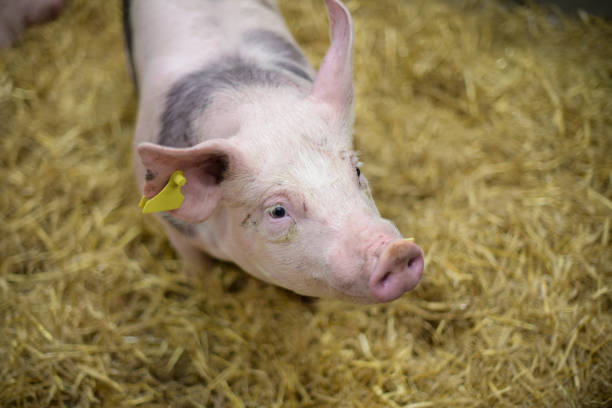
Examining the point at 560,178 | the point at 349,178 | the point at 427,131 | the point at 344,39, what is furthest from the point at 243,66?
the point at 560,178

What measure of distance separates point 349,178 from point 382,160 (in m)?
1.60

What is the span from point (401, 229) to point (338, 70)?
4.43ft

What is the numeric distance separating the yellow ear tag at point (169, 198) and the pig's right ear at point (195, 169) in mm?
18

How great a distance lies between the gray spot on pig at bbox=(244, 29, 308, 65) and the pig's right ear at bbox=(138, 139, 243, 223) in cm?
81

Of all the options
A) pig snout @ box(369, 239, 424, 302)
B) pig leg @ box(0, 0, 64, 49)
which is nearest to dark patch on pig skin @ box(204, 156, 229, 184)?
pig snout @ box(369, 239, 424, 302)

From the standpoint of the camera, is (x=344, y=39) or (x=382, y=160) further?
→ (x=382, y=160)

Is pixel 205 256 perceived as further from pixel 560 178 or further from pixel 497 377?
pixel 560 178

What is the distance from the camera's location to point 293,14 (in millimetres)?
4176

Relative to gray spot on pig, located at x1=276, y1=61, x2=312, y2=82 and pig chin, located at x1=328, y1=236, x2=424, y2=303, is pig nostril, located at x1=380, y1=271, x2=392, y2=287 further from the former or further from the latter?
gray spot on pig, located at x1=276, y1=61, x2=312, y2=82

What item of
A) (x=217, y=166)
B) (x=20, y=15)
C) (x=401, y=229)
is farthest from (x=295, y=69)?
(x=20, y=15)

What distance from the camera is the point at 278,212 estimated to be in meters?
1.84

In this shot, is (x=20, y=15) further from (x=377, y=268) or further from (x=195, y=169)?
(x=377, y=268)

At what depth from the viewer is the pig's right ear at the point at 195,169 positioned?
170 centimetres

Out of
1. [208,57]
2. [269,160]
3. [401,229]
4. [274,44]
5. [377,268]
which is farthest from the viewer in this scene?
[401,229]
